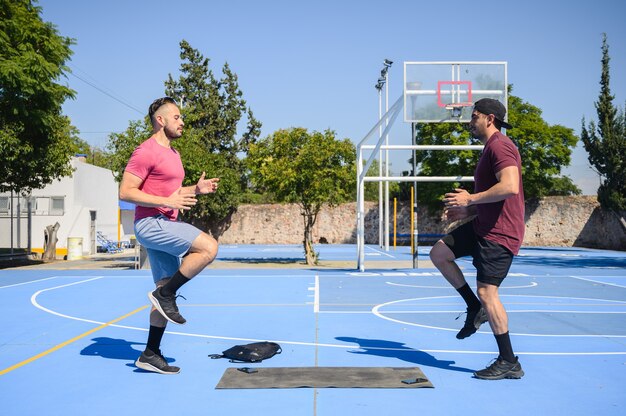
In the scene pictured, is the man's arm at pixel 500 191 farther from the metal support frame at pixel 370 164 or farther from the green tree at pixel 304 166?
the green tree at pixel 304 166

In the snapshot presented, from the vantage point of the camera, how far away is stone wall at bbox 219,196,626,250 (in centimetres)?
3872

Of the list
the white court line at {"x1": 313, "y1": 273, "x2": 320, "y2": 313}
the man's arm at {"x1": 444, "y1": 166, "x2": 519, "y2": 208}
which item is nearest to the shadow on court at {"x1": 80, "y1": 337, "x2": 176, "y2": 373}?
the man's arm at {"x1": 444, "y1": 166, "x2": 519, "y2": 208}

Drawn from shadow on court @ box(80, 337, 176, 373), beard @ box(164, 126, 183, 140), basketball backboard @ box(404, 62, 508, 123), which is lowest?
shadow on court @ box(80, 337, 176, 373)

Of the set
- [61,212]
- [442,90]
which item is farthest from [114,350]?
[61,212]

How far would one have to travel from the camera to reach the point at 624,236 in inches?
1398

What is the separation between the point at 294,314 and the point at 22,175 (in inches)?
592

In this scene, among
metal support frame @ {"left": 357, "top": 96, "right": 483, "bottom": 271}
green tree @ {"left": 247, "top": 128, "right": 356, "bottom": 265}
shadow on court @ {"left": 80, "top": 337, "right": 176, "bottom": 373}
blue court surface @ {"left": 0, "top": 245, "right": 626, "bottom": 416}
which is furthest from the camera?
green tree @ {"left": 247, "top": 128, "right": 356, "bottom": 265}

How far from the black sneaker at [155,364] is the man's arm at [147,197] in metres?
1.25

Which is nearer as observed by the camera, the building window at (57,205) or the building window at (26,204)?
the building window at (26,204)

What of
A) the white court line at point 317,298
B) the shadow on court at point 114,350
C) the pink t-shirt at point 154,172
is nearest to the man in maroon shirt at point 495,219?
the pink t-shirt at point 154,172

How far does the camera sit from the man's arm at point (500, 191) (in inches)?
193

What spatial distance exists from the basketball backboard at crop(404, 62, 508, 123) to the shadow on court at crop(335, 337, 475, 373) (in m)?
10.4

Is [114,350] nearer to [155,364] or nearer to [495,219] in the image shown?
[155,364]

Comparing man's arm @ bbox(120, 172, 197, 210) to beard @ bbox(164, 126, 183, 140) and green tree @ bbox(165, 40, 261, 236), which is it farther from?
green tree @ bbox(165, 40, 261, 236)
